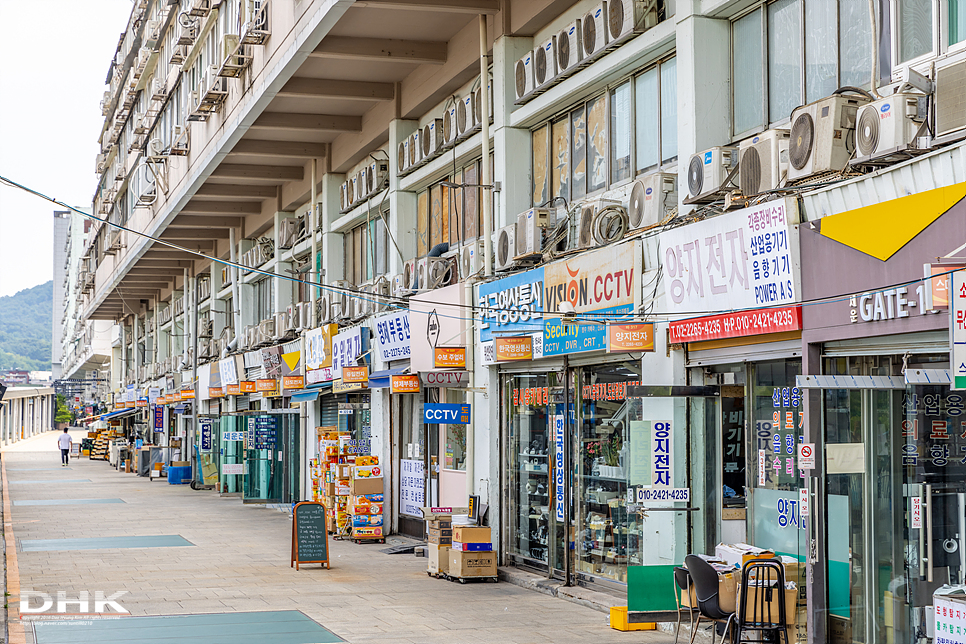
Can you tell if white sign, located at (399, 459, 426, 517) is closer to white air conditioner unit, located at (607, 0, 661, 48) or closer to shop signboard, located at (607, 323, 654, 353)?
shop signboard, located at (607, 323, 654, 353)

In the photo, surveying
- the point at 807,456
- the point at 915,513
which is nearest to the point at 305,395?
the point at 807,456

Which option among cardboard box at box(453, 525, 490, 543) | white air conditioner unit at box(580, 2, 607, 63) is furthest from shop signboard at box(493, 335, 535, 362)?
white air conditioner unit at box(580, 2, 607, 63)

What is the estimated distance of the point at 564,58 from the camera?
1352cm

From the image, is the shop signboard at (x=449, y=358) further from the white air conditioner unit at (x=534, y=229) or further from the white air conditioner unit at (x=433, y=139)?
the white air conditioner unit at (x=433, y=139)

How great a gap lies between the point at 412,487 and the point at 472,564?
5298 mm

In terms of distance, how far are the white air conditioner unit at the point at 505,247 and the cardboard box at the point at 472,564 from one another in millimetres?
3795

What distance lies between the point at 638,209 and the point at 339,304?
12367 millimetres

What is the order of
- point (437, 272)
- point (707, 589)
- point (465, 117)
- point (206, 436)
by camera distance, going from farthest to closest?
1. point (206, 436)
2. point (437, 272)
3. point (465, 117)
4. point (707, 589)

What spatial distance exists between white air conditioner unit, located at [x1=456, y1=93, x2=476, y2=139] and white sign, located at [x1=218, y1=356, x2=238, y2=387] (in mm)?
17421

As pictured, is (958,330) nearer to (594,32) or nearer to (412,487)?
(594,32)

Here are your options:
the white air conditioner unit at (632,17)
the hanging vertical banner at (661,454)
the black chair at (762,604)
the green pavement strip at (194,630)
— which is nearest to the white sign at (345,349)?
the green pavement strip at (194,630)

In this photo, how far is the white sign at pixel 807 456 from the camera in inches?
347

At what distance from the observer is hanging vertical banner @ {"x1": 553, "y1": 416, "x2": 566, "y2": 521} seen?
→ 44.5 ft

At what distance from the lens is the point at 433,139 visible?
17766mm
